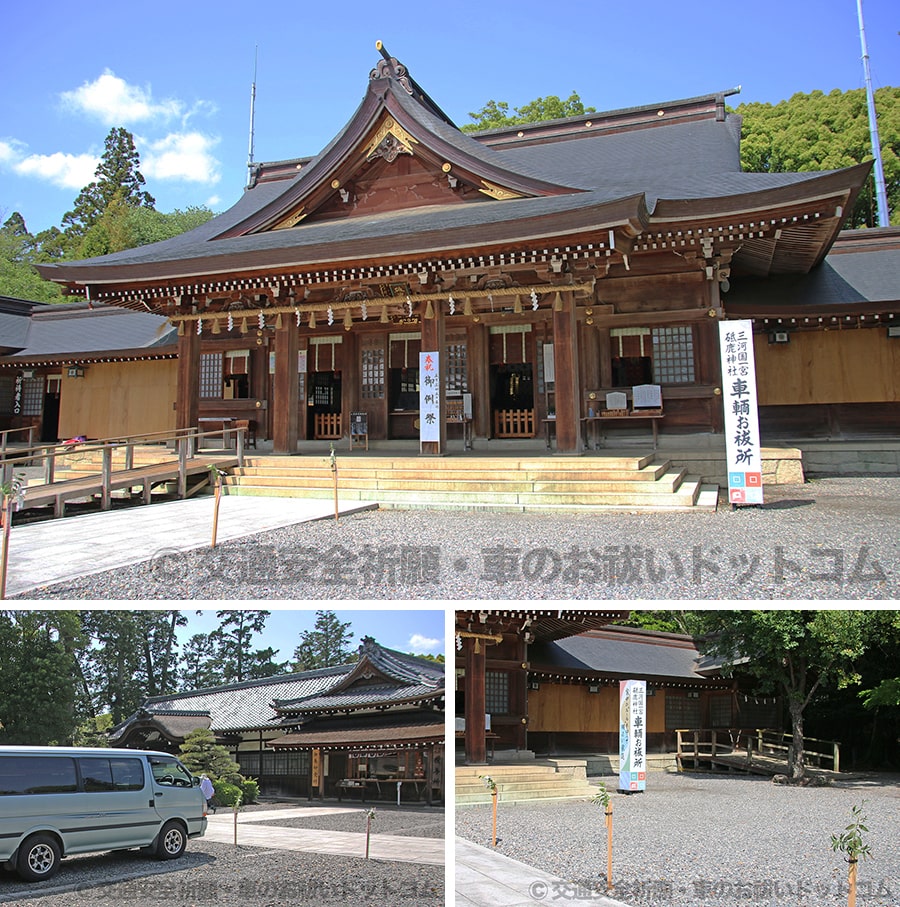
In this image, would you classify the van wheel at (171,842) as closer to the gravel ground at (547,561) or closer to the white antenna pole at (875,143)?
the gravel ground at (547,561)

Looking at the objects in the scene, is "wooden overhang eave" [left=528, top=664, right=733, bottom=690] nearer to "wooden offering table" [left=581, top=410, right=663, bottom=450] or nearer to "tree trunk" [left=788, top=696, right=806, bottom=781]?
"tree trunk" [left=788, top=696, right=806, bottom=781]

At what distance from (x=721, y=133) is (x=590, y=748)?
1412cm

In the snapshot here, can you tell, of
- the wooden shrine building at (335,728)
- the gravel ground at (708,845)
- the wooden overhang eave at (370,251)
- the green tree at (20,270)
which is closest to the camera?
the gravel ground at (708,845)

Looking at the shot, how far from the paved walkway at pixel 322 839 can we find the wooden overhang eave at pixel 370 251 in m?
7.81

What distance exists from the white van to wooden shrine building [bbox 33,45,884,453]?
5.83 metres

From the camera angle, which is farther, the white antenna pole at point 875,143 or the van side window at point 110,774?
the white antenna pole at point 875,143

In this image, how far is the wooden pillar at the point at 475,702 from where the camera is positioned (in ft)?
39.2

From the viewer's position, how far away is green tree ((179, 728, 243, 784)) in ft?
43.0

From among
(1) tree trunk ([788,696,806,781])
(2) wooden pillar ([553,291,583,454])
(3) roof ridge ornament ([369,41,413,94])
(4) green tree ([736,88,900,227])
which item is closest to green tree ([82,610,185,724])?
(2) wooden pillar ([553,291,583,454])

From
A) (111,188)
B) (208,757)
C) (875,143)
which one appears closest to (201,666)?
(208,757)

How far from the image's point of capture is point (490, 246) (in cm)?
1103

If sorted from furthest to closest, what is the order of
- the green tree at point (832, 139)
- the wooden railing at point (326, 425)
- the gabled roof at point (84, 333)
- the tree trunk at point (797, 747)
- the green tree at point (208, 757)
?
the green tree at point (832, 139) < the gabled roof at point (84, 333) < the wooden railing at point (326, 425) < the tree trunk at point (797, 747) < the green tree at point (208, 757)

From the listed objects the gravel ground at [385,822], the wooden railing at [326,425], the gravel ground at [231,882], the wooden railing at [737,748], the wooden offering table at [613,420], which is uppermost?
the wooden railing at [326,425]

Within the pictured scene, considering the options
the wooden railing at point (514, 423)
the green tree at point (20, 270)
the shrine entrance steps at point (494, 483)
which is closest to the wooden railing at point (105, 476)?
the shrine entrance steps at point (494, 483)
